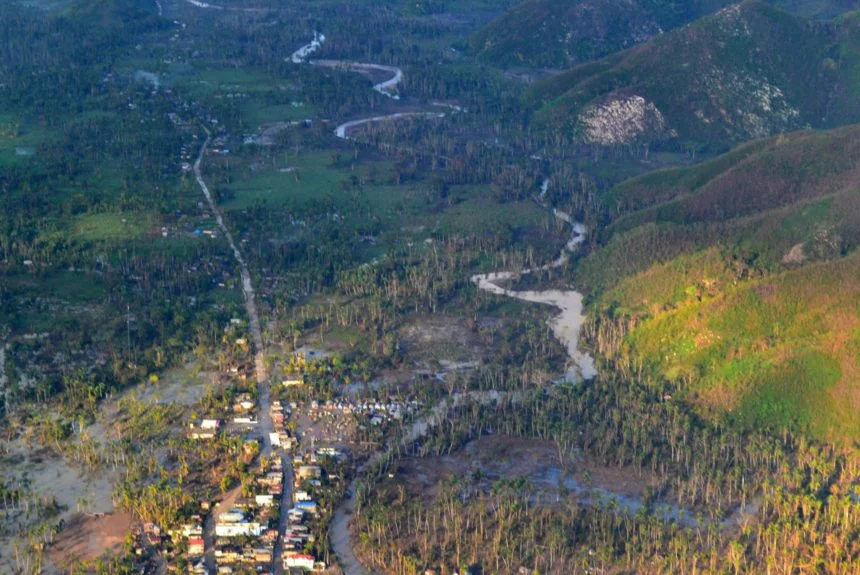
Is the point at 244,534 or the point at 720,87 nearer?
the point at 244,534

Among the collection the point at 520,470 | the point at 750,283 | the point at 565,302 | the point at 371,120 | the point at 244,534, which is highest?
the point at 750,283

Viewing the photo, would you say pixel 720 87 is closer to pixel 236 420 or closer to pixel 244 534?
pixel 236 420

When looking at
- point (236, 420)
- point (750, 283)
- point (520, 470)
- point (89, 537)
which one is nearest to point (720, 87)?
point (750, 283)

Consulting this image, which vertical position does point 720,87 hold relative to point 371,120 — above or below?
above

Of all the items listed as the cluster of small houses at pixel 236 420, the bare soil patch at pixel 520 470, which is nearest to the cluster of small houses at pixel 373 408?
the cluster of small houses at pixel 236 420

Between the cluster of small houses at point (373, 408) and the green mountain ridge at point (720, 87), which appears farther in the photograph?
the green mountain ridge at point (720, 87)

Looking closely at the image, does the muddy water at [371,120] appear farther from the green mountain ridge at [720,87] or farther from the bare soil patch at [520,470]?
the bare soil patch at [520,470]

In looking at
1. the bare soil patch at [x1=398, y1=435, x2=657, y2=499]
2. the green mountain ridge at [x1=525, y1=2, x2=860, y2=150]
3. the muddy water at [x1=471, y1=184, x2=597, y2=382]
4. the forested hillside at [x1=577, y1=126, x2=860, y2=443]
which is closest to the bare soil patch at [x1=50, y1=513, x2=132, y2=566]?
the bare soil patch at [x1=398, y1=435, x2=657, y2=499]

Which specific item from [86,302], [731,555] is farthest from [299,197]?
[731,555]

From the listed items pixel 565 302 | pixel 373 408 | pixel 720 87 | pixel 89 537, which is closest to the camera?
pixel 89 537
